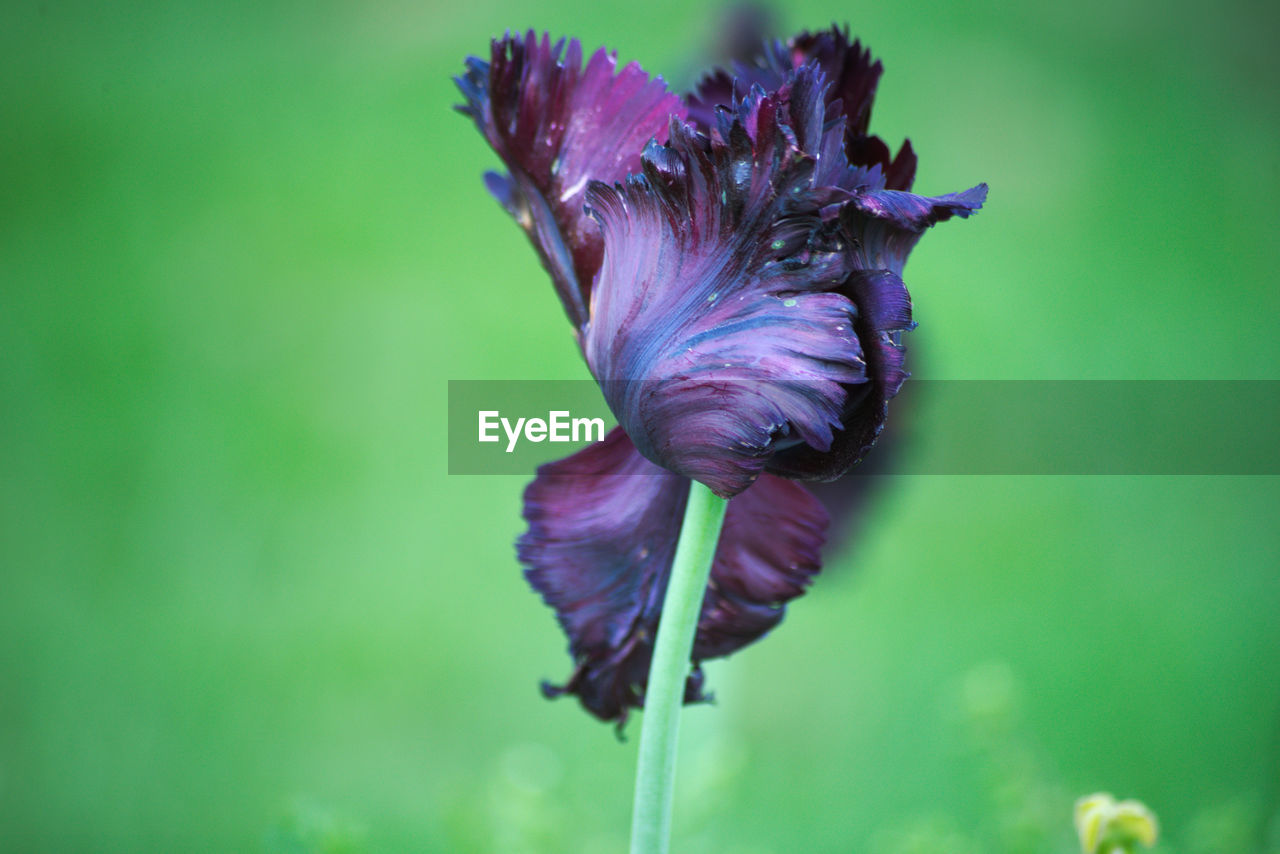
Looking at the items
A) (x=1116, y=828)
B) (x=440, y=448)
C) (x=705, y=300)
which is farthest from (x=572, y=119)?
(x=440, y=448)

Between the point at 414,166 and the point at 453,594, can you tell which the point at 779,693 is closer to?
the point at 453,594

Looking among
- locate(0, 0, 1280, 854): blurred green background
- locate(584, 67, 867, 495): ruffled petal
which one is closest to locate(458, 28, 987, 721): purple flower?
locate(584, 67, 867, 495): ruffled petal

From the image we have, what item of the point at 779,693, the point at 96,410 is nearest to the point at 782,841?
the point at 779,693

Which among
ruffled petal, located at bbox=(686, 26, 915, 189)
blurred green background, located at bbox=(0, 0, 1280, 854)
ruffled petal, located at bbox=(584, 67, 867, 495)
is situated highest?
ruffled petal, located at bbox=(686, 26, 915, 189)

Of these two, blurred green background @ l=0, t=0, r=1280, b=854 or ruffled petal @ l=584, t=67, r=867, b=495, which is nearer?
ruffled petal @ l=584, t=67, r=867, b=495

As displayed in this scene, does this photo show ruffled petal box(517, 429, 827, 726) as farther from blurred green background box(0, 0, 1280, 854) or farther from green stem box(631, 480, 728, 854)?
blurred green background box(0, 0, 1280, 854)

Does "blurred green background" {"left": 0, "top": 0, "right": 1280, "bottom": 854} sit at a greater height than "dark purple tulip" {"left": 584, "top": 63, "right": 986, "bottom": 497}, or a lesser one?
lesser

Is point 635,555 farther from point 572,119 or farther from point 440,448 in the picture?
point 440,448
